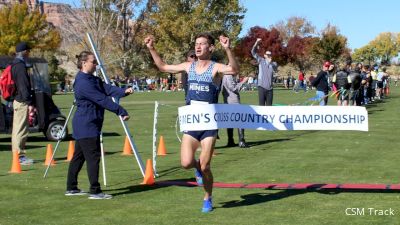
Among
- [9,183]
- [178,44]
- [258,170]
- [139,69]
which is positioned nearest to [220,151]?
[258,170]

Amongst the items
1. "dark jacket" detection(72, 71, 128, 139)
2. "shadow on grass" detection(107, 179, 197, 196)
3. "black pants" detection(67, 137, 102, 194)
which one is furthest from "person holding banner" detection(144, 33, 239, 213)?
"shadow on grass" detection(107, 179, 197, 196)

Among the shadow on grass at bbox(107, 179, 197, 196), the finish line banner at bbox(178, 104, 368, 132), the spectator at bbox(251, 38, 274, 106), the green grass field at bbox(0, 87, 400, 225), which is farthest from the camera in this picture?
the spectator at bbox(251, 38, 274, 106)

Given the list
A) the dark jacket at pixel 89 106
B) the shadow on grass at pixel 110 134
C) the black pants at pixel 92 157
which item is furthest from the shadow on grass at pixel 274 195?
the shadow on grass at pixel 110 134

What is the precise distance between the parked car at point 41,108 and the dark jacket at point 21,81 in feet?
13.9

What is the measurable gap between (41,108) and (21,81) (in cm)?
497

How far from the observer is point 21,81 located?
12203mm

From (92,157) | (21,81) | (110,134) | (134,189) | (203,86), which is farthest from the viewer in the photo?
(110,134)

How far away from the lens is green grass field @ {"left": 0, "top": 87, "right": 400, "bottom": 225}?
303 inches

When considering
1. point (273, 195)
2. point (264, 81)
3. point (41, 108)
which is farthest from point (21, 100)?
point (264, 81)

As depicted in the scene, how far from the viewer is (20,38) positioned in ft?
254

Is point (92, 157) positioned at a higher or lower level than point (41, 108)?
lower

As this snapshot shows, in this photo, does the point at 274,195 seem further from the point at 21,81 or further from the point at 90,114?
the point at 21,81

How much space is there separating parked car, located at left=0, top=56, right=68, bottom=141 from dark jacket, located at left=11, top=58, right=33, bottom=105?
423cm

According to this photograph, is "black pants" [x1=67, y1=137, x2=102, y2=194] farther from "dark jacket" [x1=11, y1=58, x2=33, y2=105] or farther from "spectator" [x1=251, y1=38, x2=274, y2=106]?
"spectator" [x1=251, y1=38, x2=274, y2=106]
